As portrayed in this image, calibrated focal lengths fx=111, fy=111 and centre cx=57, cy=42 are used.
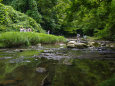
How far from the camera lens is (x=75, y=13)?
4543 millimetres

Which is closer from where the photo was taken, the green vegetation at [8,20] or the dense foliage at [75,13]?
the dense foliage at [75,13]

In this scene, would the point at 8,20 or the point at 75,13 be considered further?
the point at 8,20

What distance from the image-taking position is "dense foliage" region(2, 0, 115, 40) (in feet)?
14.4

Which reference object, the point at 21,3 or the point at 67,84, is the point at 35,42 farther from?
the point at 21,3

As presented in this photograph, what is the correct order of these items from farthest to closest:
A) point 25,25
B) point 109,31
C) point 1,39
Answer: point 25,25 → point 109,31 → point 1,39

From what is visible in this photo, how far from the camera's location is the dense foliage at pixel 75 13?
4.38 metres

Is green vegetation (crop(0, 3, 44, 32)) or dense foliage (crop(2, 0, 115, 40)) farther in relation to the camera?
green vegetation (crop(0, 3, 44, 32))

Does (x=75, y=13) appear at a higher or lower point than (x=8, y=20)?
lower

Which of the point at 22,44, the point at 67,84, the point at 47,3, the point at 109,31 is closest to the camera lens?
the point at 67,84

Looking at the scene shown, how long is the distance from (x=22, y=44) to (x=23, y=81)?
201 inches

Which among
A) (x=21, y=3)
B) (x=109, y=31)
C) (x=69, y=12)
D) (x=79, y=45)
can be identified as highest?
(x=21, y=3)

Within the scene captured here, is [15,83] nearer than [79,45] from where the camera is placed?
Yes

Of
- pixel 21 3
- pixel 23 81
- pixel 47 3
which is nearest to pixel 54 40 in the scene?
pixel 23 81

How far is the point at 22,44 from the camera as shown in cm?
615
